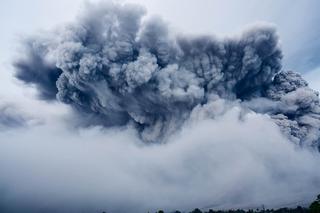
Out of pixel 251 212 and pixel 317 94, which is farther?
pixel 251 212

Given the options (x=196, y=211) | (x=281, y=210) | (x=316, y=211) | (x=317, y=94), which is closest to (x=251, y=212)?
(x=281, y=210)

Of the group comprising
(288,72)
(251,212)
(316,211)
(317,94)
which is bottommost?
(316,211)

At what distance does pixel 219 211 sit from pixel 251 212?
7446mm

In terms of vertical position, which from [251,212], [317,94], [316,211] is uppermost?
[317,94]

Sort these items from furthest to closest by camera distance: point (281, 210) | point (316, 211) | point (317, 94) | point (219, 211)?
point (219, 211)
point (281, 210)
point (317, 94)
point (316, 211)

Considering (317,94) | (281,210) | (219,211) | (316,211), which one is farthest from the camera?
(219,211)

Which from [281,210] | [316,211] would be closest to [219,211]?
[281,210]

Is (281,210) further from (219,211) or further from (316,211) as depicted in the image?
(316,211)

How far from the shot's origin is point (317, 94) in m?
54.8

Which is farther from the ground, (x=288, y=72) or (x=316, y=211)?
(x=288, y=72)

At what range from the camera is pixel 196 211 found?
8531 centimetres

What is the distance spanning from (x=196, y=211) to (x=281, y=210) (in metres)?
19.6

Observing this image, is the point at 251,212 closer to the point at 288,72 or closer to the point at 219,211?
the point at 219,211

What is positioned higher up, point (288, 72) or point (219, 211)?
point (288, 72)
